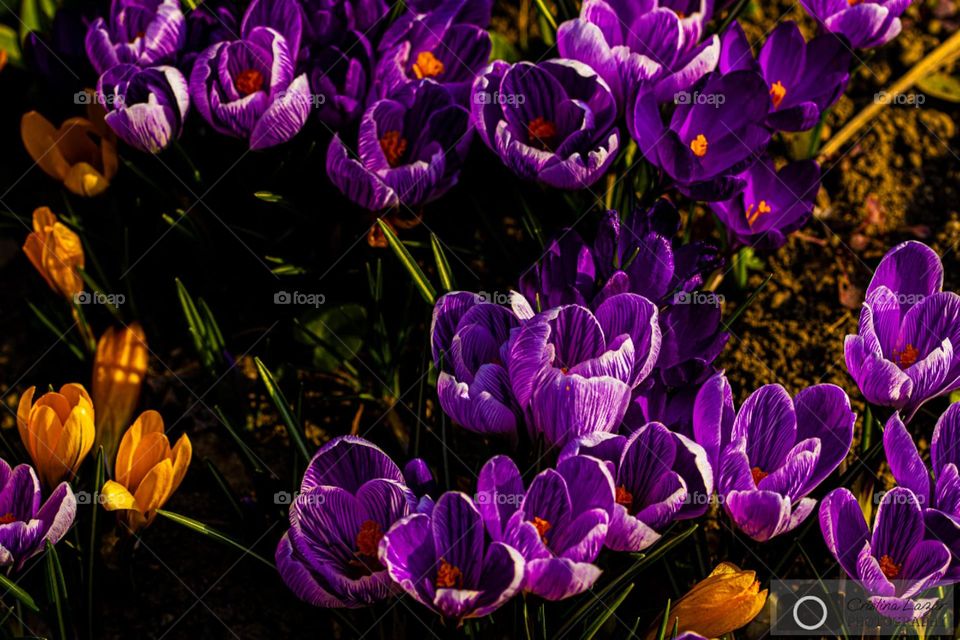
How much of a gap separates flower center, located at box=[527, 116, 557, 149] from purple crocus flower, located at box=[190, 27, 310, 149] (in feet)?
1.34

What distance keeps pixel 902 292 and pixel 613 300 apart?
1.68 ft

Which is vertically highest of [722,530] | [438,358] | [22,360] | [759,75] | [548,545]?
[759,75]

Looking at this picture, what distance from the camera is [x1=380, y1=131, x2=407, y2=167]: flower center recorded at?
1767mm

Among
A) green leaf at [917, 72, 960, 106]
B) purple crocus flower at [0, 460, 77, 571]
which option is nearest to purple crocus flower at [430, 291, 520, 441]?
purple crocus flower at [0, 460, 77, 571]

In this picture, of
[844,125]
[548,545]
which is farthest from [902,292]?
[844,125]

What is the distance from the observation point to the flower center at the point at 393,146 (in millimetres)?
1767

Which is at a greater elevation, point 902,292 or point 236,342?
point 902,292

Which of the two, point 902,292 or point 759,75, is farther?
point 759,75

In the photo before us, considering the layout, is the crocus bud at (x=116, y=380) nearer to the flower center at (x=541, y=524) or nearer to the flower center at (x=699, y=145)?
the flower center at (x=541, y=524)

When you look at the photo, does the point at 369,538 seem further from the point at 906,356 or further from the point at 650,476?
the point at 906,356

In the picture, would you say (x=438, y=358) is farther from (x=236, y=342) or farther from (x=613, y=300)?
(x=236, y=342)

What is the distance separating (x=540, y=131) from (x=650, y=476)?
716mm

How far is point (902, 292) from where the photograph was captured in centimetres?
155
